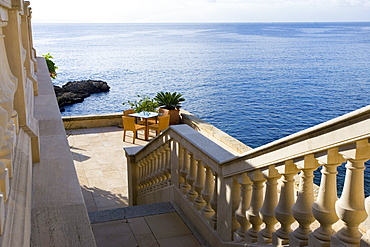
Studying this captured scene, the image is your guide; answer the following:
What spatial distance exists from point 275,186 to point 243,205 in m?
0.47

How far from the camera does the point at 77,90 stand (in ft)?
134

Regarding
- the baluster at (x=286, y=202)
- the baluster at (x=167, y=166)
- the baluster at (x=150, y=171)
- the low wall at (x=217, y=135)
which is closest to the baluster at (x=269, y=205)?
the baluster at (x=286, y=202)

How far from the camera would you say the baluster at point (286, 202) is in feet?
7.12

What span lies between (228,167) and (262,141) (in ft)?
67.8

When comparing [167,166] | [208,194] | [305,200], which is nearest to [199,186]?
[208,194]

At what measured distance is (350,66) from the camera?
57375 mm

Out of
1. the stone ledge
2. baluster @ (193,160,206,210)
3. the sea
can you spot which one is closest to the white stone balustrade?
the stone ledge

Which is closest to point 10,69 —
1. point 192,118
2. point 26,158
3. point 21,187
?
point 26,158

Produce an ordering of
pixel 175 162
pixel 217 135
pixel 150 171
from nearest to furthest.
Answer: pixel 175 162 → pixel 150 171 → pixel 217 135

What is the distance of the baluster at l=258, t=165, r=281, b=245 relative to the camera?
237 cm

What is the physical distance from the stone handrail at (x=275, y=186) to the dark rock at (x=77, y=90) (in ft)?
113

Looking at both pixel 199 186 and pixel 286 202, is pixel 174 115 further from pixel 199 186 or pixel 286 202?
pixel 286 202

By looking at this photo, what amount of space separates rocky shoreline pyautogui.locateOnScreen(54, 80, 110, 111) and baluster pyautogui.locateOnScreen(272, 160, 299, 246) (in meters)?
36.1

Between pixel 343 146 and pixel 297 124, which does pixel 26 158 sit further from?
pixel 297 124
